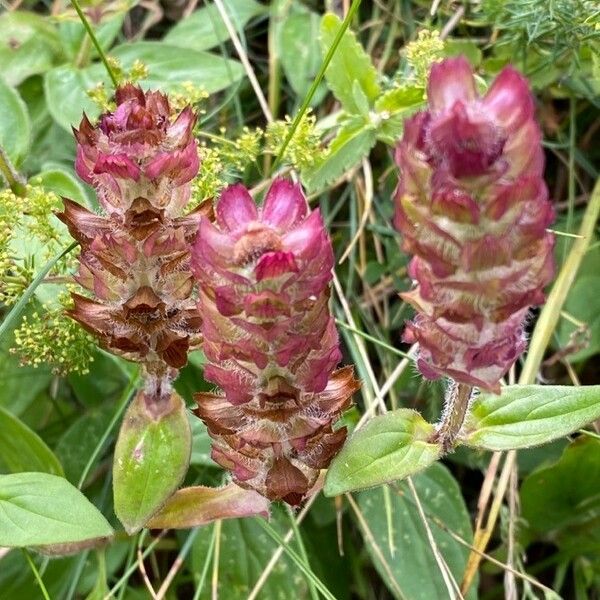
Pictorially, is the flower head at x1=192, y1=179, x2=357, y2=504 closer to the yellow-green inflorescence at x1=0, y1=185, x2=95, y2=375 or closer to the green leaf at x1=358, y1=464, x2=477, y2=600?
the yellow-green inflorescence at x1=0, y1=185, x2=95, y2=375

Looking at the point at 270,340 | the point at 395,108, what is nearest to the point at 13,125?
the point at 395,108

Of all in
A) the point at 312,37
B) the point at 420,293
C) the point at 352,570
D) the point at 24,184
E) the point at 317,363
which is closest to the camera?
the point at 420,293

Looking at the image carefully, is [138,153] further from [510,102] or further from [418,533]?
[418,533]

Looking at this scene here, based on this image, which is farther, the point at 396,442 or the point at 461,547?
the point at 461,547

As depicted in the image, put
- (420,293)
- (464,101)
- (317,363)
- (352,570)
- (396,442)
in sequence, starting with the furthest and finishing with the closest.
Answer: (352,570), (396,442), (317,363), (420,293), (464,101)

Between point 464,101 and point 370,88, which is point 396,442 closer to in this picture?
point 464,101

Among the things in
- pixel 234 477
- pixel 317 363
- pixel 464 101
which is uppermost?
pixel 464 101

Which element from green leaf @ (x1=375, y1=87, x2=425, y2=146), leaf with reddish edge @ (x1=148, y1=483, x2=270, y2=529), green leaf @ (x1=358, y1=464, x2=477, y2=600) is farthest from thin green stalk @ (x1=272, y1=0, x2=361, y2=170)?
green leaf @ (x1=358, y1=464, x2=477, y2=600)

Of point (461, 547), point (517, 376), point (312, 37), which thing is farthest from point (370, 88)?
point (461, 547)
